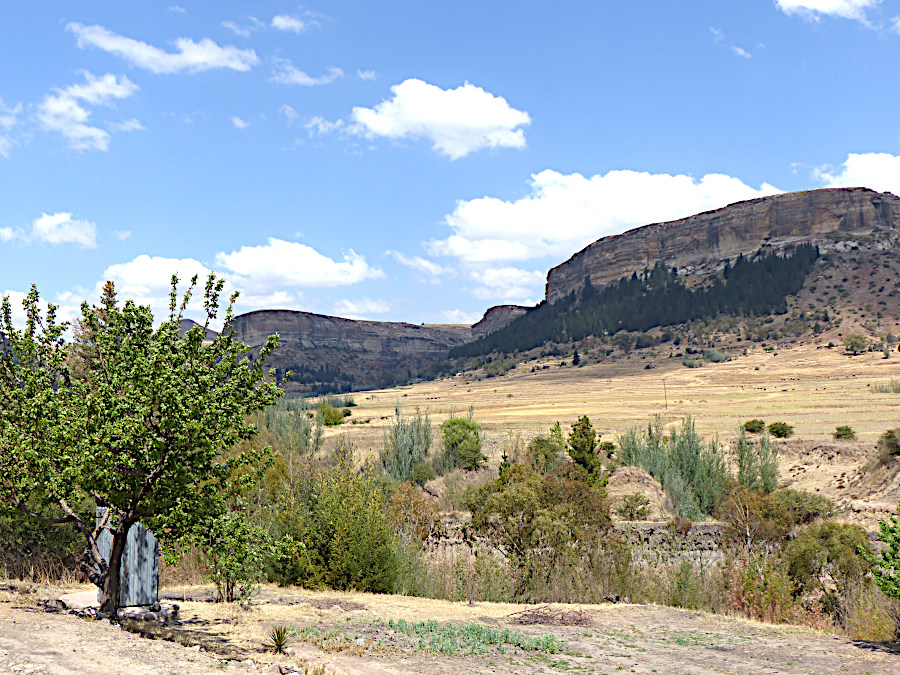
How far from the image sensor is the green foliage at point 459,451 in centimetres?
2862

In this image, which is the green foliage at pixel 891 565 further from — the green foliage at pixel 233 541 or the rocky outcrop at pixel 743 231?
the rocky outcrop at pixel 743 231

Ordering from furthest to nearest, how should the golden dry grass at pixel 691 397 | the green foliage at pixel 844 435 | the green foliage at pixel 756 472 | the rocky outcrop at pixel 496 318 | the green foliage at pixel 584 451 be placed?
the rocky outcrop at pixel 496 318 → the golden dry grass at pixel 691 397 → the green foliage at pixel 844 435 → the green foliage at pixel 584 451 → the green foliage at pixel 756 472

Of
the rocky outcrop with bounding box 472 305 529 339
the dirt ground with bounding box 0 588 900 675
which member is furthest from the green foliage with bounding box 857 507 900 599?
the rocky outcrop with bounding box 472 305 529 339

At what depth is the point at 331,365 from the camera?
504ft

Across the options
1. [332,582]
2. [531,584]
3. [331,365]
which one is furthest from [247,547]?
[331,365]

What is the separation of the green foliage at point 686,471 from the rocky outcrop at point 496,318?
155 m

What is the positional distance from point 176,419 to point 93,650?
251 cm

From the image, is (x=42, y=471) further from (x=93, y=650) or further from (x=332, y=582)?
(x=332, y=582)

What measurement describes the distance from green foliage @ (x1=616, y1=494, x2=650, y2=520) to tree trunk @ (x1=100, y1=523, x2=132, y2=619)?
53.0 ft

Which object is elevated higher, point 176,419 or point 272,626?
point 176,419

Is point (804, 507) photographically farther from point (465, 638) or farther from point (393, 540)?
point (465, 638)

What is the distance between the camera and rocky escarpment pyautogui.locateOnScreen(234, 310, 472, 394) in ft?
479

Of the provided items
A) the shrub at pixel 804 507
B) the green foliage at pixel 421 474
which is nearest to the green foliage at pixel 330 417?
the green foliage at pixel 421 474

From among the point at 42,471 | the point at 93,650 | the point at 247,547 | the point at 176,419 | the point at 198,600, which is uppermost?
the point at 176,419
